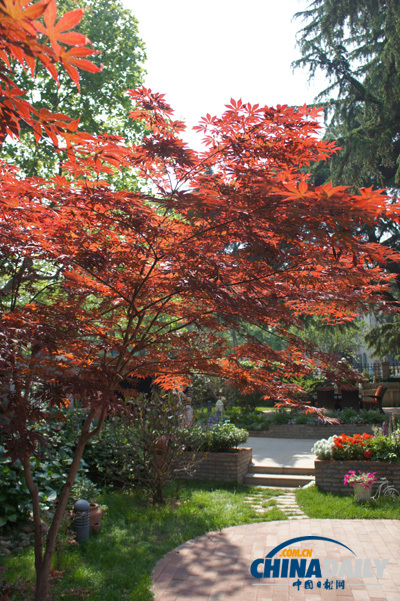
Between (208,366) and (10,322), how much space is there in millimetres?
1732

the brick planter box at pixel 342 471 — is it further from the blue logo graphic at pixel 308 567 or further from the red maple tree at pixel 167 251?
the red maple tree at pixel 167 251

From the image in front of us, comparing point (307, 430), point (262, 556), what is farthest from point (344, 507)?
point (307, 430)

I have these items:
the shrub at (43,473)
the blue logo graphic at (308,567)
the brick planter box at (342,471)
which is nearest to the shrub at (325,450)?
the brick planter box at (342,471)

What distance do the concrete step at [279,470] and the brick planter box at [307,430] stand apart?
14.3 feet

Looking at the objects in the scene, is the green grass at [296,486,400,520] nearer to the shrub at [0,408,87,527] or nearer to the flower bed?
the flower bed

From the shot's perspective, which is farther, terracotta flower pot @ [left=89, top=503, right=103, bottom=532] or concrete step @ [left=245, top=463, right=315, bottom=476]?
concrete step @ [left=245, top=463, right=315, bottom=476]

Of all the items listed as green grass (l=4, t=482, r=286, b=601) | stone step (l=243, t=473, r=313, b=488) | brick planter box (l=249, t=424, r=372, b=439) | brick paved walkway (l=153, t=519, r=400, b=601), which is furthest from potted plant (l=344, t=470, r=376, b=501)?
brick planter box (l=249, t=424, r=372, b=439)

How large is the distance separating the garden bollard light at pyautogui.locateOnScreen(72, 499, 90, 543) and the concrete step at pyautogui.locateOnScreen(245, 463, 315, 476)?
422cm

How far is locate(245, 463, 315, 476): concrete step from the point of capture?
27.8ft

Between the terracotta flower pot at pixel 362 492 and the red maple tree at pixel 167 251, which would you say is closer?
the red maple tree at pixel 167 251

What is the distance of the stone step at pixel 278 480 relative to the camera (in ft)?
26.4

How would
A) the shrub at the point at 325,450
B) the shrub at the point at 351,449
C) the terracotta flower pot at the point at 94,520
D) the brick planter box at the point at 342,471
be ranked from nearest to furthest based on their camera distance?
the terracotta flower pot at the point at 94,520, the brick planter box at the point at 342,471, the shrub at the point at 351,449, the shrub at the point at 325,450

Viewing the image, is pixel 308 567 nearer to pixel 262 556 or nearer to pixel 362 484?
pixel 262 556

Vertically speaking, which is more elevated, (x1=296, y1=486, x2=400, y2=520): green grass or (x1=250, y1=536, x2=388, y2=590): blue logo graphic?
(x1=296, y1=486, x2=400, y2=520): green grass
